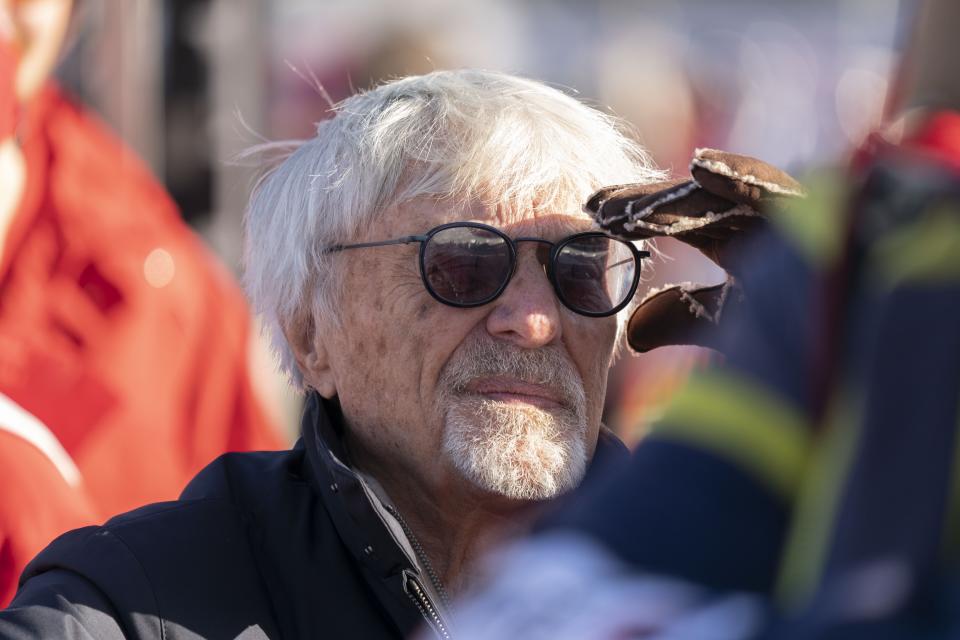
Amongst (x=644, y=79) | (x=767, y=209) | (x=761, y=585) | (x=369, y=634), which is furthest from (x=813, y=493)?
(x=644, y=79)

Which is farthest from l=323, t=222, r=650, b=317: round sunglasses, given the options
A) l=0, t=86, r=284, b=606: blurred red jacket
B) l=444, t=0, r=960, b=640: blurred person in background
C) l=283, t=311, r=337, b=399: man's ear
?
l=444, t=0, r=960, b=640: blurred person in background

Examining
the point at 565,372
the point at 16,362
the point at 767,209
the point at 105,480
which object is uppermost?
the point at 767,209

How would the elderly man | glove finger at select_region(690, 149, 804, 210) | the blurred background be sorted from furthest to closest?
the blurred background < the elderly man < glove finger at select_region(690, 149, 804, 210)

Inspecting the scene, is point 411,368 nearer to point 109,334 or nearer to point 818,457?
point 109,334

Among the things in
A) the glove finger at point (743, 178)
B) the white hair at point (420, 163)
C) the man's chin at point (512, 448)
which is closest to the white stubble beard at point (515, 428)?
the man's chin at point (512, 448)

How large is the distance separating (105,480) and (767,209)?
1585mm

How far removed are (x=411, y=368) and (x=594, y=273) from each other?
35 cm

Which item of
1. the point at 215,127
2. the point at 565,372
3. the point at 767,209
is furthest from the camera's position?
the point at 215,127

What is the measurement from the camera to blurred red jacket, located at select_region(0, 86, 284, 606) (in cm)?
269

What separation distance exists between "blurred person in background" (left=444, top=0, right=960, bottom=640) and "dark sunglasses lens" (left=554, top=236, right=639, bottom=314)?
49.9 inches

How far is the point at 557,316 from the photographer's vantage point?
2180mm

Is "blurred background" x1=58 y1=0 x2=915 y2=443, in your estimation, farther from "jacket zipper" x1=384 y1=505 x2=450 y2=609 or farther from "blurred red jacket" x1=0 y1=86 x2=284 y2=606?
"jacket zipper" x1=384 y1=505 x2=450 y2=609

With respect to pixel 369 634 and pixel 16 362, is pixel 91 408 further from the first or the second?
pixel 369 634

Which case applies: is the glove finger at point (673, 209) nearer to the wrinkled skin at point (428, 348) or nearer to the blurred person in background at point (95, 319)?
the wrinkled skin at point (428, 348)
